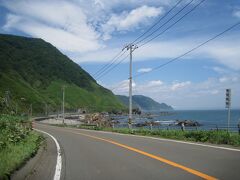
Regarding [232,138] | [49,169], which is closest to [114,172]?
[49,169]

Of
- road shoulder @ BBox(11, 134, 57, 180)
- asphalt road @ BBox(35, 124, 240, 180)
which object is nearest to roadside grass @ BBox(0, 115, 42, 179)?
road shoulder @ BBox(11, 134, 57, 180)

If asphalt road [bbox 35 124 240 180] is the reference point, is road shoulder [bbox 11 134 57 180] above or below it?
below

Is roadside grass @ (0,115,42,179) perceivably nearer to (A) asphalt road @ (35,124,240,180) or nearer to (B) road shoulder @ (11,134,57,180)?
(B) road shoulder @ (11,134,57,180)

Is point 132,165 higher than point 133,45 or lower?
lower

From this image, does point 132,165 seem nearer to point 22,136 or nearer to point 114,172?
point 114,172

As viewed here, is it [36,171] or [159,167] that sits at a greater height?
[159,167]

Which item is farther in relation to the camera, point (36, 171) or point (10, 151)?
point (10, 151)

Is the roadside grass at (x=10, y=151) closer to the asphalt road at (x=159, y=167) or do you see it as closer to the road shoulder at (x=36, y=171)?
the road shoulder at (x=36, y=171)

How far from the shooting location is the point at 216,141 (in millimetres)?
18797

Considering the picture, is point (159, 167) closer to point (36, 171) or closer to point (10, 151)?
point (36, 171)

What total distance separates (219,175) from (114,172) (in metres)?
2.74

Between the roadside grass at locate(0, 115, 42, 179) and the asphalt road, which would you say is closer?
the asphalt road

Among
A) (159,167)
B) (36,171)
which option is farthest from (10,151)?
(159,167)

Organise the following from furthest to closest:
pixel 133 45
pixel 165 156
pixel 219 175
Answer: pixel 133 45 < pixel 165 156 < pixel 219 175
